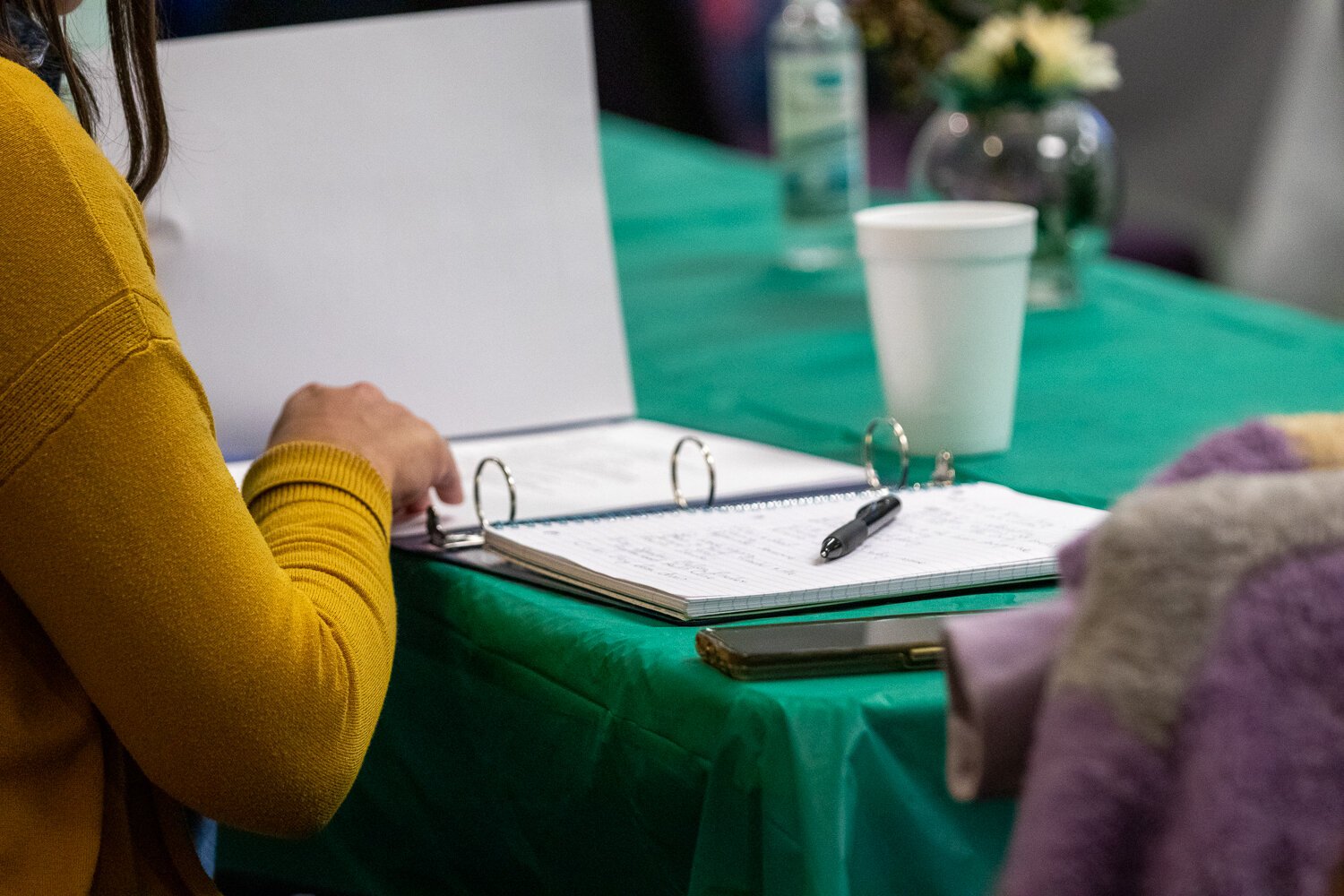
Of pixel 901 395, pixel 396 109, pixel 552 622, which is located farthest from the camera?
pixel 396 109

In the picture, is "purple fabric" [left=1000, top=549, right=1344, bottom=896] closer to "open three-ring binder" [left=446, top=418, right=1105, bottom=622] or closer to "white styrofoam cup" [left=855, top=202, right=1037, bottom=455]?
"open three-ring binder" [left=446, top=418, right=1105, bottom=622]

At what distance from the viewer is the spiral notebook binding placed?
80cm

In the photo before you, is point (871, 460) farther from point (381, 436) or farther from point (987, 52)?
point (987, 52)

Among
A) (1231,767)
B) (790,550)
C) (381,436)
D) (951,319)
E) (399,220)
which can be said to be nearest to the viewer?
(1231,767)

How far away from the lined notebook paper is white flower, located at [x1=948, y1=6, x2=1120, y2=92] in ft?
2.33

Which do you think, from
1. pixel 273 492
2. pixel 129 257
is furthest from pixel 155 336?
pixel 273 492

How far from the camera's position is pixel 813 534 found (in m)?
0.73

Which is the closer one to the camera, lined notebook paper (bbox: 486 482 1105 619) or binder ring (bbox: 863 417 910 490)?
lined notebook paper (bbox: 486 482 1105 619)

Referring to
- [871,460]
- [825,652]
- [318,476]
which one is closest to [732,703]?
[825,652]

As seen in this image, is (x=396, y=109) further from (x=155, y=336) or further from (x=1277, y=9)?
(x=1277, y=9)

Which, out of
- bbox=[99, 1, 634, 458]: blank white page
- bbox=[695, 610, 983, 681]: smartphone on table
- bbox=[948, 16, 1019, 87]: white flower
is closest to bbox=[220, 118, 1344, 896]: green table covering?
bbox=[695, 610, 983, 681]: smartphone on table

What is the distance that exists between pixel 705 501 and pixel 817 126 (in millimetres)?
903

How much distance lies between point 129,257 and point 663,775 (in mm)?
289

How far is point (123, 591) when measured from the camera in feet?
1.86
